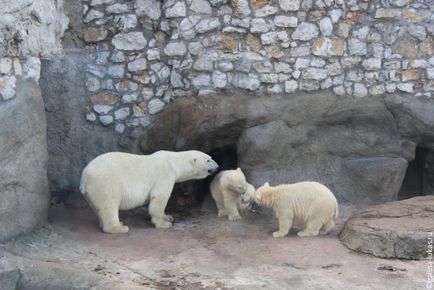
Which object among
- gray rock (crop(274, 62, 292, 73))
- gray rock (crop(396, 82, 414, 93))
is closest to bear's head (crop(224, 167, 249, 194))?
gray rock (crop(274, 62, 292, 73))

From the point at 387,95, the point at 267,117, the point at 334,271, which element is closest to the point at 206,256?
the point at 334,271

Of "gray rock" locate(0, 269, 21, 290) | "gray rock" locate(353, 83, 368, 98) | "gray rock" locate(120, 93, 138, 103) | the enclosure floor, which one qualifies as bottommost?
"gray rock" locate(0, 269, 21, 290)

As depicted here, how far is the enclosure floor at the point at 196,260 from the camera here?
5.04 m

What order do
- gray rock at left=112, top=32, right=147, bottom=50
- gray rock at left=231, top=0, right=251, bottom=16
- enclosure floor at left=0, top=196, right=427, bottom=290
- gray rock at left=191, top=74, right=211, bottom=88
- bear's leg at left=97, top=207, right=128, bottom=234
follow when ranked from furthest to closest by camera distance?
gray rock at left=112, top=32, right=147, bottom=50, gray rock at left=191, top=74, right=211, bottom=88, gray rock at left=231, top=0, right=251, bottom=16, bear's leg at left=97, top=207, right=128, bottom=234, enclosure floor at left=0, top=196, right=427, bottom=290

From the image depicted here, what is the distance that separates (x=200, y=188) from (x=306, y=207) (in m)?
2.07

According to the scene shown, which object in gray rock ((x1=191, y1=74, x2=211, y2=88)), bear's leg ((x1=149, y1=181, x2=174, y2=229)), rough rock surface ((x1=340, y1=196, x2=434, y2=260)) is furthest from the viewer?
gray rock ((x1=191, y1=74, x2=211, y2=88))

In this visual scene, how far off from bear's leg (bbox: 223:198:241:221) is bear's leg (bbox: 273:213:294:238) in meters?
0.75

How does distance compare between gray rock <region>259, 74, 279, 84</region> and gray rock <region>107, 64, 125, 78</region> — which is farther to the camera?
gray rock <region>107, 64, 125, 78</region>

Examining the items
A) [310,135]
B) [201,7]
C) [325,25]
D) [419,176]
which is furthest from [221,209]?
[419,176]

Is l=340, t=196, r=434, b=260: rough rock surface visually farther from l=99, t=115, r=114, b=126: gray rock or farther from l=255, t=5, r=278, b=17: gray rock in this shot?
l=99, t=115, r=114, b=126: gray rock

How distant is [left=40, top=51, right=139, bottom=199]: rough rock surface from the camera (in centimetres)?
739

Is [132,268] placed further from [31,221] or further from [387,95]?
[387,95]

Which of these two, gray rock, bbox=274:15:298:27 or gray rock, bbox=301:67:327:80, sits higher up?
gray rock, bbox=274:15:298:27

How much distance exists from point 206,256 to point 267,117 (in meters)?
2.20
